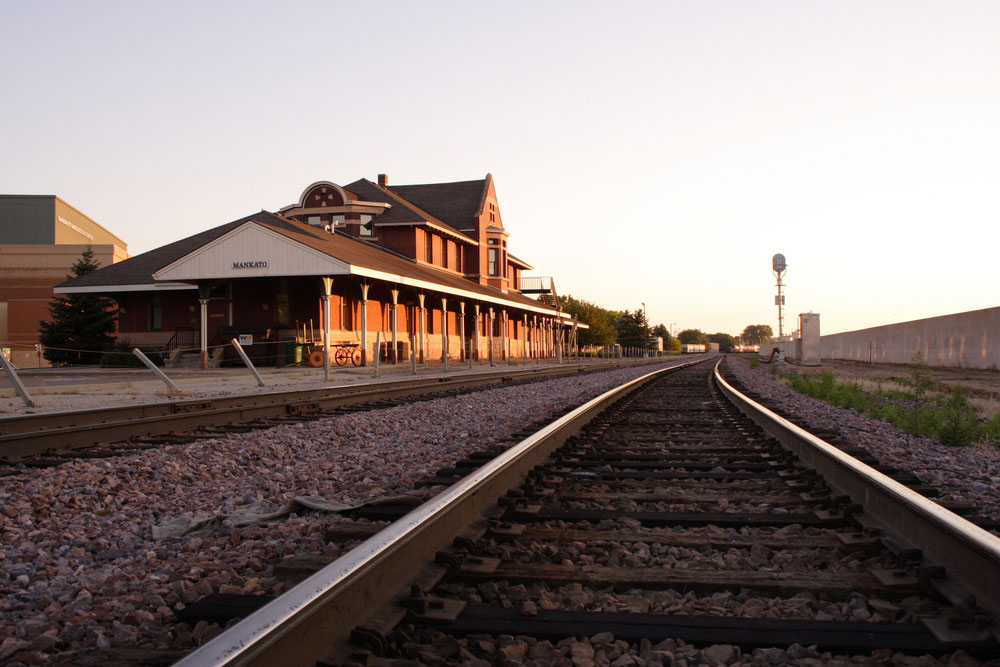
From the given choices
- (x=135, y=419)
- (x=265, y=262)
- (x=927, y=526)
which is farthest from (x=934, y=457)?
(x=265, y=262)

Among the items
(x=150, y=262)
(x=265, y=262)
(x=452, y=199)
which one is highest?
(x=452, y=199)

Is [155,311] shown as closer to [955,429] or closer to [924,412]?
[924,412]

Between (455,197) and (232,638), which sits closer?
(232,638)

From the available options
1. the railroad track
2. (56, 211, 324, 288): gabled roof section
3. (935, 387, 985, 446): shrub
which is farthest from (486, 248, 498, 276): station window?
Answer: the railroad track

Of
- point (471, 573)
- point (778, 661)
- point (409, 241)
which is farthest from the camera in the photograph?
point (409, 241)

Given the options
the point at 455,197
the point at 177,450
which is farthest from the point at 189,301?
the point at 177,450

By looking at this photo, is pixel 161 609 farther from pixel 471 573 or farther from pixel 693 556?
pixel 693 556

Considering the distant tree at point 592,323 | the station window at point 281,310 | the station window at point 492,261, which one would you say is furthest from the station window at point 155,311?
the distant tree at point 592,323

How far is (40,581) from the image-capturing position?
125 inches

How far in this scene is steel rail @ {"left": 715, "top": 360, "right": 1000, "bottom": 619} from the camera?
8.24ft

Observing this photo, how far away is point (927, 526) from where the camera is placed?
3039 millimetres

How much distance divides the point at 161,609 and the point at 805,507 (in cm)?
323

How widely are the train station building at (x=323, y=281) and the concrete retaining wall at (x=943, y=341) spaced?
16.8 metres

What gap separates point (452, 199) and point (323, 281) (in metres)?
24.7
